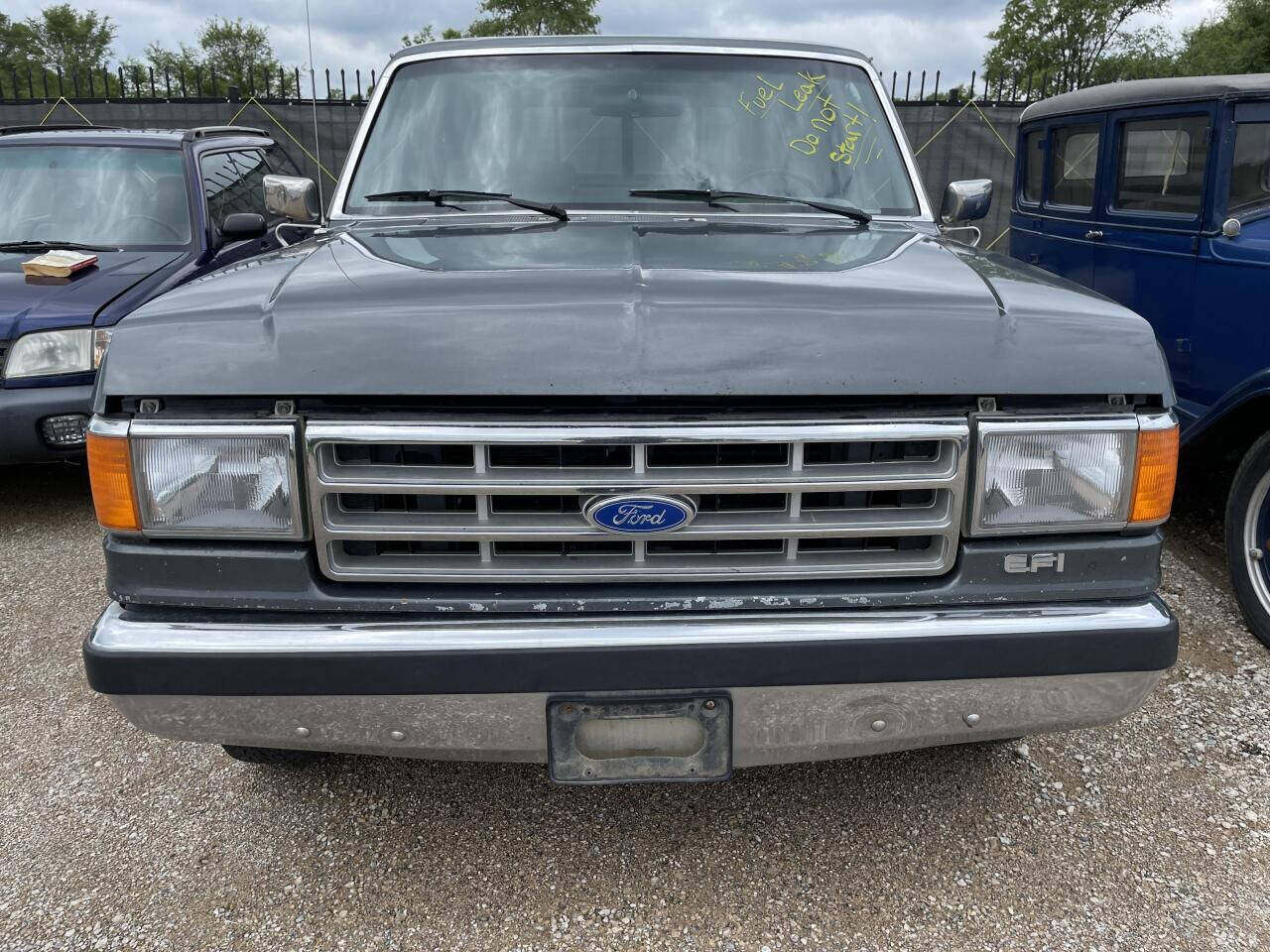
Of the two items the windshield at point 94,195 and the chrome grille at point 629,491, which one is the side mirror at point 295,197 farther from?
the windshield at point 94,195

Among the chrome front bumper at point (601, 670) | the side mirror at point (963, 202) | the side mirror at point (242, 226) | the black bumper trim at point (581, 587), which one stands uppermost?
the side mirror at point (963, 202)

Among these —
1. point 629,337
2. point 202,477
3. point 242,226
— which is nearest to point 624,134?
point 629,337

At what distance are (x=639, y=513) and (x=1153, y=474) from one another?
1010 millimetres

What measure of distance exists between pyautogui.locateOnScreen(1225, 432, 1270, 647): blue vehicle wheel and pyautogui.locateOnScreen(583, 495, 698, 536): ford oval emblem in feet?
9.04

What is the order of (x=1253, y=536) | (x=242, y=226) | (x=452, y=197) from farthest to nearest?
1. (x=242, y=226)
2. (x=1253, y=536)
3. (x=452, y=197)

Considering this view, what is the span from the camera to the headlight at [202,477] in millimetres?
1846

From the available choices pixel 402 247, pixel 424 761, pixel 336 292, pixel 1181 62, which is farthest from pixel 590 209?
pixel 1181 62

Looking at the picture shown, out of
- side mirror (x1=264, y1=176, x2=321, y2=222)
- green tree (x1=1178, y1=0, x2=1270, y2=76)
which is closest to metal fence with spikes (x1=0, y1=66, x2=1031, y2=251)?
side mirror (x1=264, y1=176, x2=321, y2=222)

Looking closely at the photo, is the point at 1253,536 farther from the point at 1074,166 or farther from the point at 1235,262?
the point at 1074,166

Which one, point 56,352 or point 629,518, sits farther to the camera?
point 56,352

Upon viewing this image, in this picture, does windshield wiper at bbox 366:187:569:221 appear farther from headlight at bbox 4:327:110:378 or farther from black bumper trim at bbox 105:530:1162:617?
headlight at bbox 4:327:110:378

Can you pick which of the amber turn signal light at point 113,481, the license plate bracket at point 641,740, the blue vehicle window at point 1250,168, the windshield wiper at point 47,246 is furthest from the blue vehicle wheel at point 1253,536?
the windshield wiper at point 47,246

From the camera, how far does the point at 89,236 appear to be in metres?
5.50

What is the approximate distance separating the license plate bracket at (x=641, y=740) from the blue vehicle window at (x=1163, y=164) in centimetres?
366
